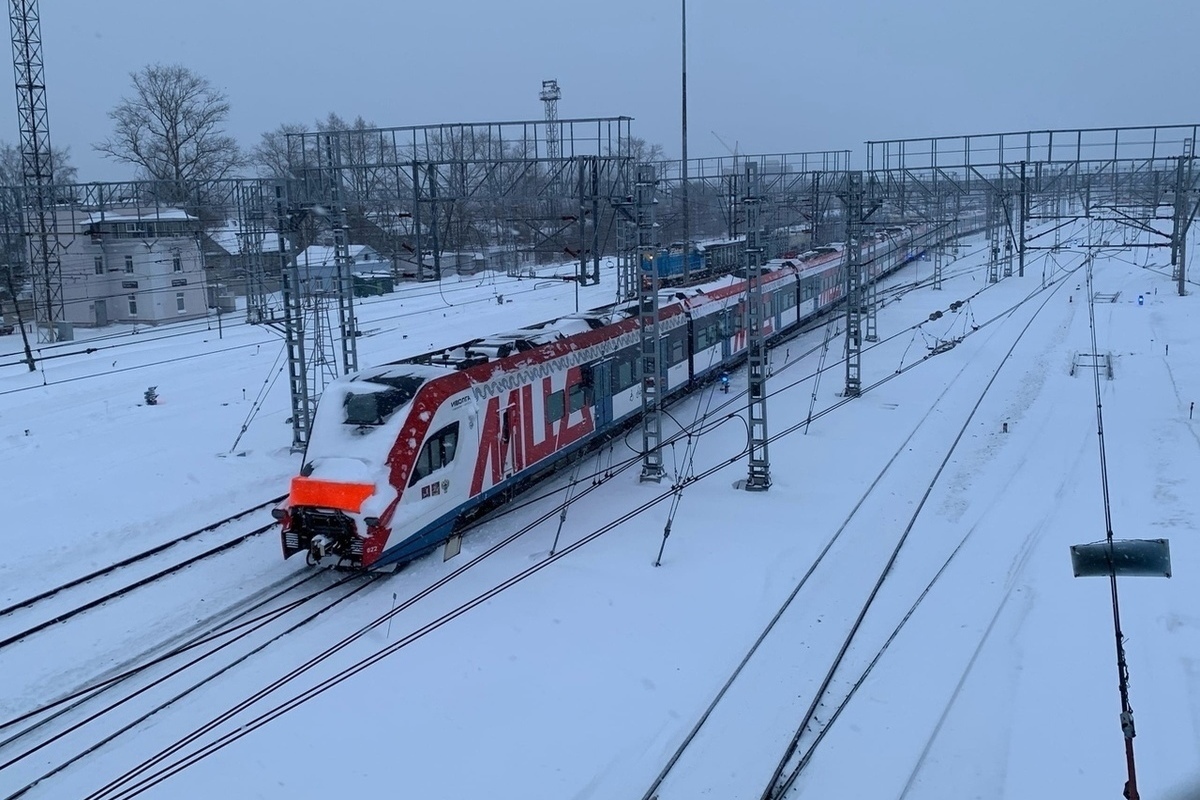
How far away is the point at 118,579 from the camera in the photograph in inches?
419

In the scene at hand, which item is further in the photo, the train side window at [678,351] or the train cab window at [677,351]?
the train side window at [678,351]

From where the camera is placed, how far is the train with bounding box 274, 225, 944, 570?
1008 centimetres

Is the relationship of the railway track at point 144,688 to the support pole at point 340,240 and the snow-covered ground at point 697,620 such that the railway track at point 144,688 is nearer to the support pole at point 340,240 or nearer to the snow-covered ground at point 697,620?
the snow-covered ground at point 697,620

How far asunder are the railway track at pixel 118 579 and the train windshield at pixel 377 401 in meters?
2.49

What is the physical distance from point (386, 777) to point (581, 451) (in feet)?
28.5

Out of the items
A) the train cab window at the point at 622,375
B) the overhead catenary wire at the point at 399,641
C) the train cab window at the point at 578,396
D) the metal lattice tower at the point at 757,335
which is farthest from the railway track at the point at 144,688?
the train cab window at the point at 622,375

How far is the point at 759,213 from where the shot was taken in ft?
40.0

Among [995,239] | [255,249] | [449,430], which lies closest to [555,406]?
[449,430]

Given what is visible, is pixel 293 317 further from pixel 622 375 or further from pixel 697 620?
pixel 697 620

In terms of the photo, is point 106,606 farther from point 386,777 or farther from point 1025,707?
point 1025,707

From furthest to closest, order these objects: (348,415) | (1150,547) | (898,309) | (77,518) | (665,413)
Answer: (898,309) → (665,413) → (77,518) → (348,415) → (1150,547)

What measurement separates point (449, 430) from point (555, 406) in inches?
110

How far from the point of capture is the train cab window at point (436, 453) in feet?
34.3

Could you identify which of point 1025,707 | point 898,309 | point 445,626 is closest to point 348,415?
point 445,626
